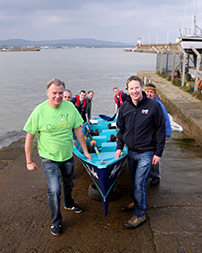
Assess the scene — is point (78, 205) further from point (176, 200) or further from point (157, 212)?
point (176, 200)

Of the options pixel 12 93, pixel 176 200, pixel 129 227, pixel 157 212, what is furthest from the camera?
pixel 12 93

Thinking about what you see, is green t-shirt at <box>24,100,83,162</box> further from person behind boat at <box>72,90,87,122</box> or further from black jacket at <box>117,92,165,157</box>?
person behind boat at <box>72,90,87,122</box>

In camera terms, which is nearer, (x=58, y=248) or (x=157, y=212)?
(x=58, y=248)

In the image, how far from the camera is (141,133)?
11.4 ft

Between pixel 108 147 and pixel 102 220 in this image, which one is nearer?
pixel 102 220

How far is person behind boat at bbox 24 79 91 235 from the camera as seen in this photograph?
3.30 m

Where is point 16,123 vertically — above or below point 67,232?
below

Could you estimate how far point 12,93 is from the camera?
84.3 feet

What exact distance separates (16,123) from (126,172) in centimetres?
1141

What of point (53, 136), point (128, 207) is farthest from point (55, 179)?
point (128, 207)

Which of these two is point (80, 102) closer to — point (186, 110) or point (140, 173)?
point (140, 173)

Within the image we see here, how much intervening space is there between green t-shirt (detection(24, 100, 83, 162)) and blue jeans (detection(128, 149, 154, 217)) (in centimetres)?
94

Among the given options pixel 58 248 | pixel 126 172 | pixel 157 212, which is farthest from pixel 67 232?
pixel 126 172

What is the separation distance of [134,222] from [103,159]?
1617mm
